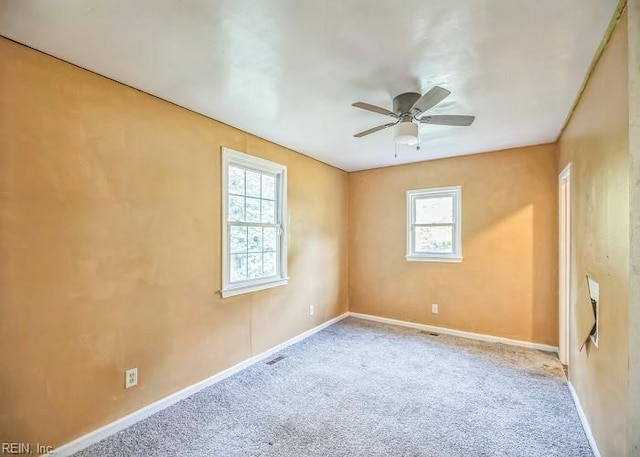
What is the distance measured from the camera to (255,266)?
3.47 m

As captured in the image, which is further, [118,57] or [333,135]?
[333,135]

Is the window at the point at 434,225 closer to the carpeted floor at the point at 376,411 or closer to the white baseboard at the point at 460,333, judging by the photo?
the white baseboard at the point at 460,333

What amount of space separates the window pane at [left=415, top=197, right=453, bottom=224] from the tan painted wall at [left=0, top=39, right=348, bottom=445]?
284 cm

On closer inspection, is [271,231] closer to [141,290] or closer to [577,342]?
[141,290]

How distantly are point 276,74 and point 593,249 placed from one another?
2401mm

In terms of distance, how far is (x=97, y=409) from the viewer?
2096mm

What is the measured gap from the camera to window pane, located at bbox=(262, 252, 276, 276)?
3609 mm

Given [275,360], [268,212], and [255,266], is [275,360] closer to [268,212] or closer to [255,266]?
[255,266]

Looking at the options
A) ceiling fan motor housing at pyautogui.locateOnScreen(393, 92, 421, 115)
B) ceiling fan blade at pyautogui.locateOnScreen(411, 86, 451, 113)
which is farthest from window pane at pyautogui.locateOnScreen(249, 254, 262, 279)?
ceiling fan blade at pyautogui.locateOnScreen(411, 86, 451, 113)

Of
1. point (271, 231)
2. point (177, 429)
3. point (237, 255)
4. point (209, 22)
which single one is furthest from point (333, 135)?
point (177, 429)

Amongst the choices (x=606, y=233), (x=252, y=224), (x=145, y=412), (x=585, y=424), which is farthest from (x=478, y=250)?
(x=145, y=412)

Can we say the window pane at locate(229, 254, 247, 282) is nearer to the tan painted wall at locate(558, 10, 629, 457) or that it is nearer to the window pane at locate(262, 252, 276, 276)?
the window pane at locate(262, 252, 276, 276)

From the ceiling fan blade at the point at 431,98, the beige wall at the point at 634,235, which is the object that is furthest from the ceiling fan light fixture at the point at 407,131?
the beige wall at the point at 634,235

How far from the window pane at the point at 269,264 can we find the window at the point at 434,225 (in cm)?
211
